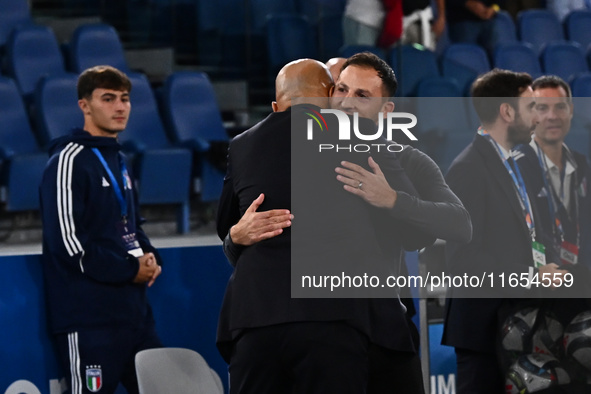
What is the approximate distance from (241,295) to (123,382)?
5.07 feet

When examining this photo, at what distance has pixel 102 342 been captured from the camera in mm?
3469

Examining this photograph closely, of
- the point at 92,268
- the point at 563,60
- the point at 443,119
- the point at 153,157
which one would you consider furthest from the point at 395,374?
the point at 563,60

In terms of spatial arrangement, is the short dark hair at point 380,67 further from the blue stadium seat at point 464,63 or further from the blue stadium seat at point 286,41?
the blue stadium seat at point 464,63

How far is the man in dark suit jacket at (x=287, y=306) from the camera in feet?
7.19

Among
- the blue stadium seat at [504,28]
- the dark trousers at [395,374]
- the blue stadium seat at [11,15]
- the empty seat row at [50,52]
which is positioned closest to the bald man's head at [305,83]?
the dark trousers at [395,374]

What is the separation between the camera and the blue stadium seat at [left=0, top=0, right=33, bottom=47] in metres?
7.76

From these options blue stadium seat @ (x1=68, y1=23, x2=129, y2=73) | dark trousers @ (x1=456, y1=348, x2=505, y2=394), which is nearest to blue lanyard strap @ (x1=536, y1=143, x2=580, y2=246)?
dark trousers @ (x1=456, y1=348, x2=505, y2=394)

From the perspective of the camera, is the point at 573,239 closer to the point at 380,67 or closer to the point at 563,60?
the point at 380,67

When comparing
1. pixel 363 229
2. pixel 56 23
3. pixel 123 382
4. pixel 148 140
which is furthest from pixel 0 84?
pixel 363 229

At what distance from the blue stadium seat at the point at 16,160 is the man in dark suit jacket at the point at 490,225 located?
3.85 metres

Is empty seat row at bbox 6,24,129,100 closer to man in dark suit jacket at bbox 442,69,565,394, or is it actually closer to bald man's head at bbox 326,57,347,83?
bald man's head at bbox 326,57,347,83

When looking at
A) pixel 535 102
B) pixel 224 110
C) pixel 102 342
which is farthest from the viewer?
pixel 224 110

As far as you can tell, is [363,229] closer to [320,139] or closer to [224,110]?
[320,139]

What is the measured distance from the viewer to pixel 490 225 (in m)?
3.08
